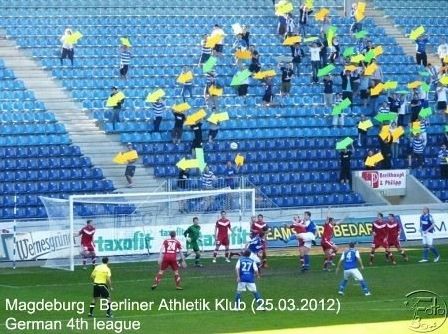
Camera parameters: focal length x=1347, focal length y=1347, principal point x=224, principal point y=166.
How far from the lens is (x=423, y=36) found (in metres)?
61.3

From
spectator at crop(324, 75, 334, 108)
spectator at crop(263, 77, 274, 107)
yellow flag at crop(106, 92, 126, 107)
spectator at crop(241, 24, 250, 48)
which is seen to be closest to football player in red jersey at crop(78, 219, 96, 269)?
yellow flag at crop(106, 92, 126, 107)

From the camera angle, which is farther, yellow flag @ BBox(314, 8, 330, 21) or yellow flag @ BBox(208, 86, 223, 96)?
yellow flag @ BBox(314, 8, 330, 21)

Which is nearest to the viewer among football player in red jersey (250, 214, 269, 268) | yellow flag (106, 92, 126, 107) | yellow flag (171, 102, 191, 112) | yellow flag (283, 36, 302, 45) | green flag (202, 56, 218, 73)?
football player in red jersey (250, 214, 269, 268)

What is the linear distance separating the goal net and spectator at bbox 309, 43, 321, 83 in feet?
40.8

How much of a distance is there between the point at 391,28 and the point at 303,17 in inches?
219

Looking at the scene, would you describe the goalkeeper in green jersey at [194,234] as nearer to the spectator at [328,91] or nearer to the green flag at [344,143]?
the green flag at [344,143]

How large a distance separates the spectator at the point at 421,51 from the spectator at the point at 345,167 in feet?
29.2

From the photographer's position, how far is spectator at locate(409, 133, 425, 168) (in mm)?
55688

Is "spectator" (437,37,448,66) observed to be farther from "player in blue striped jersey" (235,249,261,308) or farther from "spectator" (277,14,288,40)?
"player in blue striped jersey" (235,249,261,308)

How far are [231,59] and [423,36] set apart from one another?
9.65m

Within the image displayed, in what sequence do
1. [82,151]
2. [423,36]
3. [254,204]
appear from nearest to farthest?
[254,204] → [82,151] → [423,36]

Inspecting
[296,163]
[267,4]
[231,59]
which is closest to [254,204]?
[296,163]

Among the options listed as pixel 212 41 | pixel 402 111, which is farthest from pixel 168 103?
pixel 402 111

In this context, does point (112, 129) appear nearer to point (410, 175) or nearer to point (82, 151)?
point (82, 151)
